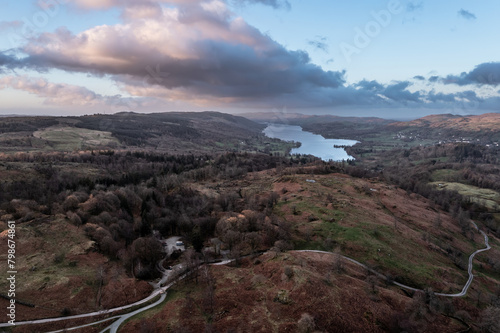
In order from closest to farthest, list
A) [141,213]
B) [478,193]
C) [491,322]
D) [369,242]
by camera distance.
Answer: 1. [491,322]
2. [369,242]
3. [141,213]
4. [478,193]

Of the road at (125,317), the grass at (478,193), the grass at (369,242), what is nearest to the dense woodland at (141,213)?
the grass at (369,242)

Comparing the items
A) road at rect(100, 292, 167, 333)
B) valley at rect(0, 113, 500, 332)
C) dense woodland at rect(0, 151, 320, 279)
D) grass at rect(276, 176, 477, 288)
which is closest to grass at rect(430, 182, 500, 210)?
valley at rect(0, 113, 500, 332)

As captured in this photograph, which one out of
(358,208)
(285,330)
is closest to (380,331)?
(285,330)

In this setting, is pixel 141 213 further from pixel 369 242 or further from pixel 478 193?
pixel 478 193

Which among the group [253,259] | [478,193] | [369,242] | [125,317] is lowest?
[478,193]

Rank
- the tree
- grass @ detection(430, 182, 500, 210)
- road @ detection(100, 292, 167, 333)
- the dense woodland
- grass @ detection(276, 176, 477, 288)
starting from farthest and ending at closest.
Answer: grass @ detection(430, 182, 500, 210) → the dense woodland → grass @ detection(276, 176, 477, 288) → the tree → road @ detection(100, 292, 167, 333)

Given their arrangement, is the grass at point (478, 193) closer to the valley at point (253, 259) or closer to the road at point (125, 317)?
the valley at point (253, 259)

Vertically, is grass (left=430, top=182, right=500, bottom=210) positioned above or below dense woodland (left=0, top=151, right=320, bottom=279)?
below

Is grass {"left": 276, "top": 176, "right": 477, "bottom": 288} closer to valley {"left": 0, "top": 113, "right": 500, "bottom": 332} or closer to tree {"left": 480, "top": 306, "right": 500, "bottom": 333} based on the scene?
valley {"left": 0, "top": 113, "right": 500, "bottom": 332}

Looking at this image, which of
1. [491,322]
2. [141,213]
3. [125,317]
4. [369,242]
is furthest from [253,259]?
[141,213]

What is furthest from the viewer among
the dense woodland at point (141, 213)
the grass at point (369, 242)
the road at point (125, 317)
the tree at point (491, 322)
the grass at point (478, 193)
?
the grass at point (478, 193)

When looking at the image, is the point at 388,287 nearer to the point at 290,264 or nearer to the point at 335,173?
the point at 290,264
